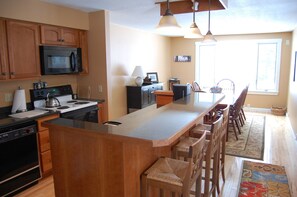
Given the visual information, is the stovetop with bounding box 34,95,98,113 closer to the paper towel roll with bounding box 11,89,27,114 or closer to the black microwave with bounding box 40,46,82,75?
the paper towel roll with bounding box 11,89,27,114

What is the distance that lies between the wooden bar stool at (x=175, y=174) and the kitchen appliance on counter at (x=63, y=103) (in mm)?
1862

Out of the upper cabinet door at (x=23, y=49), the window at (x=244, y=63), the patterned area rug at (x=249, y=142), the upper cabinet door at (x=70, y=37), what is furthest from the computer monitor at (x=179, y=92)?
the window at (x=244, y=63)

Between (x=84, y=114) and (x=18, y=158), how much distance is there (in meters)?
1.09

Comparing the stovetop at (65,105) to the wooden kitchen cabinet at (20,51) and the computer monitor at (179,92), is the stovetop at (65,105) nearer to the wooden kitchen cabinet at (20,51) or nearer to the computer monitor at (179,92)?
the wooden kitchen cabinet at (20,51)

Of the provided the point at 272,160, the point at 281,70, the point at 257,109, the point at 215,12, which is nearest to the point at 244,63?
the point at 281,70

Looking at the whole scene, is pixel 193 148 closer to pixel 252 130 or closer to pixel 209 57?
pixel 252 130

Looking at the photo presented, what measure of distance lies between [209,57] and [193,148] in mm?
6481

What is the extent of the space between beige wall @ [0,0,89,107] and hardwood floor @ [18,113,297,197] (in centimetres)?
124

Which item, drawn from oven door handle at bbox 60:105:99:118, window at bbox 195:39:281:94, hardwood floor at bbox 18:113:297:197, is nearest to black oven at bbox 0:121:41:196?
hardwood floor at bbox 18:113:297:197

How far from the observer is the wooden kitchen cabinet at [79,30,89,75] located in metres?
3.90

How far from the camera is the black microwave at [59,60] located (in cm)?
329

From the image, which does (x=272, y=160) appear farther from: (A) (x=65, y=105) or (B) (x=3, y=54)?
(B) (x=3, y=54)

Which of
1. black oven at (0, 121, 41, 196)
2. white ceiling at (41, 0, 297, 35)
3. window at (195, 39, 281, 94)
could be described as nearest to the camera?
black oven at (0, 121, 41, 196)

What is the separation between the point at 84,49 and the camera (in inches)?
155
